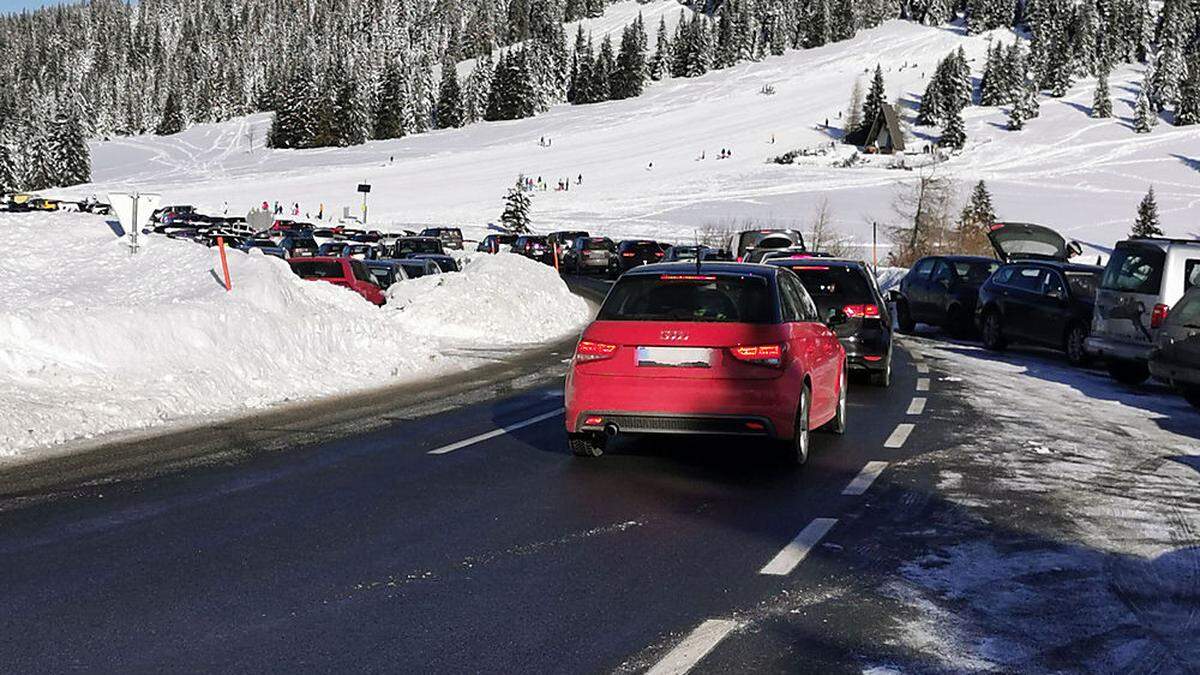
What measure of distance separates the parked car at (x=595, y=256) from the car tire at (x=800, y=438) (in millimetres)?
42762

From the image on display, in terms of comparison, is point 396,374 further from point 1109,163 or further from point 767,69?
point 767,69

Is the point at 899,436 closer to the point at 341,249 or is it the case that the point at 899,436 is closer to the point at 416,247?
the point at 341,249

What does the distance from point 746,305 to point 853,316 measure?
21.1 feet

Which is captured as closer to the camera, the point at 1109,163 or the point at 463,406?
the point at 463,406

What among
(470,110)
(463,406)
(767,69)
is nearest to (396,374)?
(463,406)

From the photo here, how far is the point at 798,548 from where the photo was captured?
691cm

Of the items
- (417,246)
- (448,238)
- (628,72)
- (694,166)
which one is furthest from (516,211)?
(628,72)

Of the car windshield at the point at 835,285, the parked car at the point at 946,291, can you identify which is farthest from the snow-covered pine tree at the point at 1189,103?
the car windshield at the point at 835,285

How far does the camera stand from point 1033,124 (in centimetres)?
13275

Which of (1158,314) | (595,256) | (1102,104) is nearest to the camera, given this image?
(1158,314)

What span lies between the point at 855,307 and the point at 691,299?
21.7ft

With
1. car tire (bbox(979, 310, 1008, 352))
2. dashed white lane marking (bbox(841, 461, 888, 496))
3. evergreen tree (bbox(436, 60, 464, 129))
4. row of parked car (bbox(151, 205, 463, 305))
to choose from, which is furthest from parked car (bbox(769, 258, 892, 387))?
evergreen tree (bbox(436, 60, 464, 129))

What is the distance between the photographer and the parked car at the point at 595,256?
173 feet

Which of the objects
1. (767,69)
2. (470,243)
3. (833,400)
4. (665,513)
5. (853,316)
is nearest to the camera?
(665,513)
